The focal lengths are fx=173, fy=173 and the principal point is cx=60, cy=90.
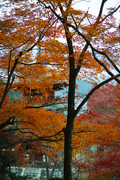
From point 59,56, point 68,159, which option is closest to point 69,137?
point 68,159

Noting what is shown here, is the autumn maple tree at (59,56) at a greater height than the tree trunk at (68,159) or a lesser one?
greater

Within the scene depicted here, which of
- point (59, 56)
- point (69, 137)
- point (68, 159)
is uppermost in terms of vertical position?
point (59, 56)

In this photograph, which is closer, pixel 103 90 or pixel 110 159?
pixel 110 159

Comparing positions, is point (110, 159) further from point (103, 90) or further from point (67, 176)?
point (103, 90)

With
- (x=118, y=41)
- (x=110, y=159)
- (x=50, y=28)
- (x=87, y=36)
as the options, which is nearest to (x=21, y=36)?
(x=50, y=28)

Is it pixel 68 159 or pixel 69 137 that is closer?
pixel 68 159

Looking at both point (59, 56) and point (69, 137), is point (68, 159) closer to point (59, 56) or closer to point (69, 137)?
point (69, 137)

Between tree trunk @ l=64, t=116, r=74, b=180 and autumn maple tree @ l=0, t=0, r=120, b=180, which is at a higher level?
autumn maple tree @ l=0, t=0, r=120, b=180

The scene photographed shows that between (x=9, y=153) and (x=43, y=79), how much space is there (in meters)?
6.32

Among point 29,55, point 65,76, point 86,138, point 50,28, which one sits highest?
point 50,28

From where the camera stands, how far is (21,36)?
7.11 meters

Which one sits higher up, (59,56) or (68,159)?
(59,56)

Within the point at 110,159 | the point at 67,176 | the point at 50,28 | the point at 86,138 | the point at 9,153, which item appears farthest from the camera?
the point at 9,153

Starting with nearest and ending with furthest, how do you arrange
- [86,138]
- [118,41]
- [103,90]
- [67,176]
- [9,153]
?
[118,41]
[67,176]
[86,138]
[9,153]
[103,90]
